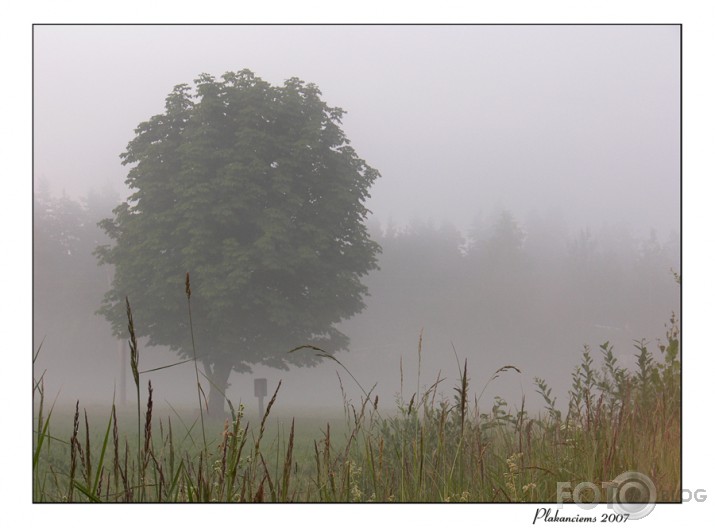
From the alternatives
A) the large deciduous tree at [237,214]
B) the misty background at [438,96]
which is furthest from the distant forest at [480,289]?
the misty background at [438,96]

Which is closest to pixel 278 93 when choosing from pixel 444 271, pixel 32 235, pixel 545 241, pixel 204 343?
pixel 204 343

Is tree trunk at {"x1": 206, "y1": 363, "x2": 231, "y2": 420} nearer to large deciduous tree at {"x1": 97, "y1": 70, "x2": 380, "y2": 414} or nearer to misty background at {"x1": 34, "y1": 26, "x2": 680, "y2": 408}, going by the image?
large deciduous tree at {"x1": 97, "y1": 70, "x2": 380, "y2": 414}

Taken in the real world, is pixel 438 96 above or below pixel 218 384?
above

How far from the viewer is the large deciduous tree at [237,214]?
616 inches

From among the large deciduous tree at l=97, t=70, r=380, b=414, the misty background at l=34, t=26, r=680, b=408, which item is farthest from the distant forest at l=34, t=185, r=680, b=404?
the misty background at l=34, t=26, r=680, b=408

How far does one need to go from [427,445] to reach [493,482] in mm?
1002

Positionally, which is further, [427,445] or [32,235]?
[32,235]

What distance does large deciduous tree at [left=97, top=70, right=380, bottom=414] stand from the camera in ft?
51.3

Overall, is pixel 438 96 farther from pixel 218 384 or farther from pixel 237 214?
pixel 218 384

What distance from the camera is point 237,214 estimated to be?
53.9 feet

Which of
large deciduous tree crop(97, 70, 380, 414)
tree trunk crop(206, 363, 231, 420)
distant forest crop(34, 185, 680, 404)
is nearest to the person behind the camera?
large deciduous tree crop(97, 70, 380, 414)

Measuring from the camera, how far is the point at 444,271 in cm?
4116

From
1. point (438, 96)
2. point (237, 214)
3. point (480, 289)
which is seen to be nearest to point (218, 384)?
point (237, 214)
